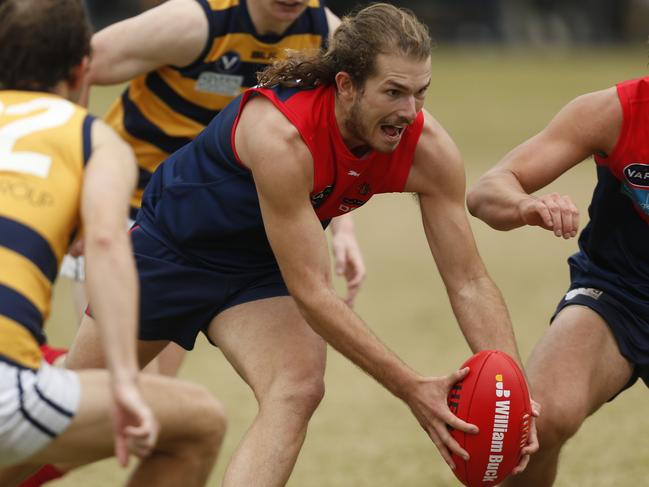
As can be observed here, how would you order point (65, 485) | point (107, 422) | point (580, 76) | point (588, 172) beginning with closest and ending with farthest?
point (107, 422) → point (65, 485) → point (588, 172) → point (580, 76)

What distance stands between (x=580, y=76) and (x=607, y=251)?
2252 cm

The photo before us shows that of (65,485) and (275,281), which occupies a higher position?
(275,281)

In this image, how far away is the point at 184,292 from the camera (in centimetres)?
484

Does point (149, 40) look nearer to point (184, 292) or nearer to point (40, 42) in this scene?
point (184, 292)

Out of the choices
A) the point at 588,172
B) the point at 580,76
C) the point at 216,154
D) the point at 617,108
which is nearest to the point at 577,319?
the point at 617,108

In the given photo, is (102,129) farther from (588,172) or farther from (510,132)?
(510,132)

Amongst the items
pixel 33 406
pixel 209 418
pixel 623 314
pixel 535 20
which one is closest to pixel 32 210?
pixel 33 406

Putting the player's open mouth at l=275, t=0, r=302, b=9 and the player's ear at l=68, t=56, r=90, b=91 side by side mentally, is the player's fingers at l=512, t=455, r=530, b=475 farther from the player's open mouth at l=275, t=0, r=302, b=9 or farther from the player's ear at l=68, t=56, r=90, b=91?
the player's open mouth at l=275, t=0, r=302, b=9

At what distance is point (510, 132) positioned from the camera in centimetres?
1970

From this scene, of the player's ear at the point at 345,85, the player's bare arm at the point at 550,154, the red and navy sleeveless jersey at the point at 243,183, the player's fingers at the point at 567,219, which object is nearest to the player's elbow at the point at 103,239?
the red and navy sleeveless jersey at the point at 243,183

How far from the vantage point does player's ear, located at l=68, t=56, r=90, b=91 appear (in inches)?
146

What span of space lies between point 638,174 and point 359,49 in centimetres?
122

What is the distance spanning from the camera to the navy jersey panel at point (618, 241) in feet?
16.5

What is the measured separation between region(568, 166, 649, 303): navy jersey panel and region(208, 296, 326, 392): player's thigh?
4.11ft
